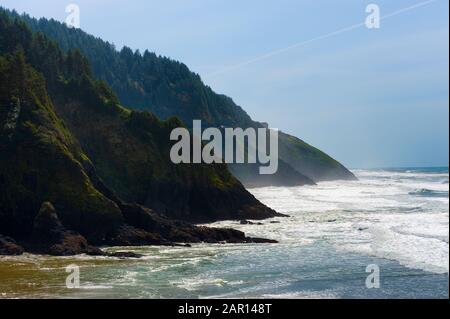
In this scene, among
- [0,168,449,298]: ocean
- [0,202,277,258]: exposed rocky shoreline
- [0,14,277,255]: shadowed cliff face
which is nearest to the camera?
[0,168,449,298]: ocean

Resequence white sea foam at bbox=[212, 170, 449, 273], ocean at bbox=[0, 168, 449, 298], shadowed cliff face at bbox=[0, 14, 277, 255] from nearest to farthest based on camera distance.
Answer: ocean at bbox=[0, 168, 449, 298], white sea foam at bbox=[212, 170, 449, 273], shadowed cliff face at bbox=[0, 14, 277, 255]

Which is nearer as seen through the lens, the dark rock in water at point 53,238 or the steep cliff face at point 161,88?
the dark rock in water at point 53,238

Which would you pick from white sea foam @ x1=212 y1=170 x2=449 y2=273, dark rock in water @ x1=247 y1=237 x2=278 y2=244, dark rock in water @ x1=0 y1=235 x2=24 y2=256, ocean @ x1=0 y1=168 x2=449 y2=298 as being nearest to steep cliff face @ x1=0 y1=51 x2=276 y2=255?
dark rock in water @ x1=0 y1=235 x2=24 y2=256

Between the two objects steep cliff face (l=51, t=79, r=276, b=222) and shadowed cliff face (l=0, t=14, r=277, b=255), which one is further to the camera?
steep cliff face (l=51, t=79, r=276, b=222)

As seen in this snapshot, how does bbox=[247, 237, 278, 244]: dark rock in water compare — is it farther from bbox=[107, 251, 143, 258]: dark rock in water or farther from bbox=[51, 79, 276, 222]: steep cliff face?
bbox=[51, 79, 276, 222]: steep cliff face

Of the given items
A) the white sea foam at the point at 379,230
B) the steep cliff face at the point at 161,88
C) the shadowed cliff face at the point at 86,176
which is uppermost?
the steep cliff face at the point at 161,88

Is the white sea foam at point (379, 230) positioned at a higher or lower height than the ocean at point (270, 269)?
higher

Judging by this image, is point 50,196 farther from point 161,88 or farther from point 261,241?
point 161,88

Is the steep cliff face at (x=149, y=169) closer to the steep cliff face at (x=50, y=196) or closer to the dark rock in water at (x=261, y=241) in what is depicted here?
the steep cliff face at (x=50, y=196)
